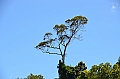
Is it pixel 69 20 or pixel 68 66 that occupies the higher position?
pixel 69 20

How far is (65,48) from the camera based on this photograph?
2772cm

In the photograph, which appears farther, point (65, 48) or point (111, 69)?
point (65, 48)

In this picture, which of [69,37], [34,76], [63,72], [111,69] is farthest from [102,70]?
[34,76]

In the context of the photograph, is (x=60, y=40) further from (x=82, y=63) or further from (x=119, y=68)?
(x=119, y=68)

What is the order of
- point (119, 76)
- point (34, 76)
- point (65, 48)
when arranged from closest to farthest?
point (119, 76), point (65, 48), point (34, 76)

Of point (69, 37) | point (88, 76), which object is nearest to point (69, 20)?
point (69, 37)

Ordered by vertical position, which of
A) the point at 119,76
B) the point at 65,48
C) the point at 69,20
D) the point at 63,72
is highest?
the point at 69,20

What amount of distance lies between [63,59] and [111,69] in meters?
8.37

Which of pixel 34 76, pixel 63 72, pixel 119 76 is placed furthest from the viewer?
pixel 34 76

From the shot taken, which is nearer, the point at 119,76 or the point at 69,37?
the point at 119,76

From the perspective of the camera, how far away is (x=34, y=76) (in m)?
35.8

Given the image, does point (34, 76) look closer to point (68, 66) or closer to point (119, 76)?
point (68, 66)

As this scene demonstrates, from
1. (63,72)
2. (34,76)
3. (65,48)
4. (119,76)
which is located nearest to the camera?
(119,76)

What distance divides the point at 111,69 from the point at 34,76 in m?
17.6
